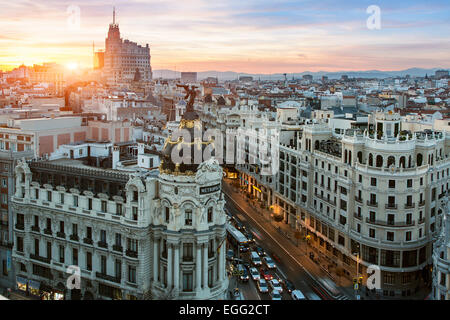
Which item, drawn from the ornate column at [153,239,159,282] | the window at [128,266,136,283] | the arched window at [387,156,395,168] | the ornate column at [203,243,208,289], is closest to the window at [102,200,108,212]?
the ornate column at [153,239,159,282]

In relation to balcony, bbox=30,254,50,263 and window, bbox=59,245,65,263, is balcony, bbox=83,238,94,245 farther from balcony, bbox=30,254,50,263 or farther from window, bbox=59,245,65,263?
balcony, bbox=30,254,50,263

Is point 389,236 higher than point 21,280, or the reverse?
point 389,236

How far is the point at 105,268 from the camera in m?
42.4

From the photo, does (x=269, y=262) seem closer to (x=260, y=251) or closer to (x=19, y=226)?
(x=260, y=251)

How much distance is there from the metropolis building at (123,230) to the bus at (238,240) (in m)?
15.5

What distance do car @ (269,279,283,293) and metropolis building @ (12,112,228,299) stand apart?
804cm

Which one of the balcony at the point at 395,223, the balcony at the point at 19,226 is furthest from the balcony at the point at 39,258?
the balcony at the point at 395,223

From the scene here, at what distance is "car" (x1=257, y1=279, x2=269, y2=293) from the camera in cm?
4793

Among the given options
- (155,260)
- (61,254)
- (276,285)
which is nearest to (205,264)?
(155,260)

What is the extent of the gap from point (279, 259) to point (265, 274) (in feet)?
18.6

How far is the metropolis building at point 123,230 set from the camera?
129ft

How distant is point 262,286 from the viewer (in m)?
48.5
